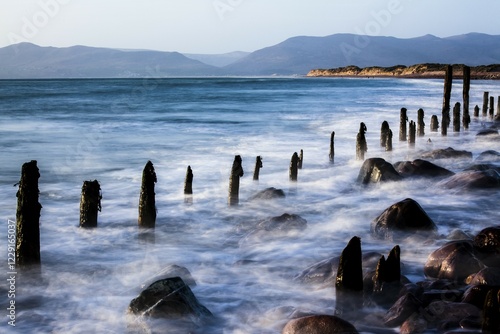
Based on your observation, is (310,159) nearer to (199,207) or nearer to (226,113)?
(199,207)

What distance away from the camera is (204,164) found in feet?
76.1

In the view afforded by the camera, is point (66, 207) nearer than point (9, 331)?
No

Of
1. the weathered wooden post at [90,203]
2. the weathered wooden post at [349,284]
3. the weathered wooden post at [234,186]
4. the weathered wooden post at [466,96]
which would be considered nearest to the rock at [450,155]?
the weathered wooden post at [234,186]

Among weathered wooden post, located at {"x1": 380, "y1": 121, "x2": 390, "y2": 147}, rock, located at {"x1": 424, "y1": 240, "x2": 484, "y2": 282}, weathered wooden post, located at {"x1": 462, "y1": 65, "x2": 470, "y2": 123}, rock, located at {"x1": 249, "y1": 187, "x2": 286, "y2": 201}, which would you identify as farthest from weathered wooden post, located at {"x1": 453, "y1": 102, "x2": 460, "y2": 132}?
rock, located at {"x1": 424, "y1": 240, "x2": 484, "y2": 282}

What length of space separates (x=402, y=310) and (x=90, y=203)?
743cm

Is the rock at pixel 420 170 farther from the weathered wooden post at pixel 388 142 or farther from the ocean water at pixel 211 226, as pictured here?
the weathered wooden post at pixel 388 142

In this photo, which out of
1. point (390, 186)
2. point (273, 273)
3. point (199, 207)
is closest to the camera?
point (273, 273)

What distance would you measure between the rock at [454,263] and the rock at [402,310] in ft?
4.30

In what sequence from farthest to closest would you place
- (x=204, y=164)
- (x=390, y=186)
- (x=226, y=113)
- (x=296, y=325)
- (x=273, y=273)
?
1. (x=226, y=113)
2. (x=204, y=164)
3. (x=390, y=186)
4. (x=273, y=273)
5. (x=296, y=325)

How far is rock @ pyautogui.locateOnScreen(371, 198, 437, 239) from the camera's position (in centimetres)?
1141

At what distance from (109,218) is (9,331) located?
609cm

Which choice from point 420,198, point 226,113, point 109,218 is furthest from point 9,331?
point 226,113

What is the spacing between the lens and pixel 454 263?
8.66 metres

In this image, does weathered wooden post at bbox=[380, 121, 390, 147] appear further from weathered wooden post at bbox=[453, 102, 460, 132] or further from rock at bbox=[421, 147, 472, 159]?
weathered wooden post at bbox=[453, 102, 460, 132]
